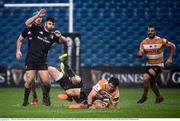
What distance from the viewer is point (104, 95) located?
1279 cm

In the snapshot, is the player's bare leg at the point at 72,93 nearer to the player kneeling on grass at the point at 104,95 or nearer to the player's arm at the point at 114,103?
the player kneeling on grass at the point at 104,95

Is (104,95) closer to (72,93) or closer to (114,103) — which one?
(114,103)

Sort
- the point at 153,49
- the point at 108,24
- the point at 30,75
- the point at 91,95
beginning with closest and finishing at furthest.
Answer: the point at 91,95, the point at 30,75, the point at 153,49, the point at 108,24

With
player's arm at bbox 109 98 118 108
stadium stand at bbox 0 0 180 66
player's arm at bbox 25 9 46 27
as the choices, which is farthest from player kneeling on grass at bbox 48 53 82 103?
stadium stand at bbox 0 0 180 66

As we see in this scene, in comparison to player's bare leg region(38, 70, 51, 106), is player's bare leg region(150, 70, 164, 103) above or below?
below

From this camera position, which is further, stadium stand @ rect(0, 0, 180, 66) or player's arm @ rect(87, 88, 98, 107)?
stadium stand @ rect(0, 0, 180, 66)

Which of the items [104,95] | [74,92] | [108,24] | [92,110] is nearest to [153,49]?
[74,92]

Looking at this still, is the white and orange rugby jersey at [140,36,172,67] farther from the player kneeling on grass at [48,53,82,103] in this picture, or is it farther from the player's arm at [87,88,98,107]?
the player's arm at [87,88,98,107]

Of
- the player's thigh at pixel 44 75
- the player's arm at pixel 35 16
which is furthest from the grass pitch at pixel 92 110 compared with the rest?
→ the player's arm at pixel 35 16

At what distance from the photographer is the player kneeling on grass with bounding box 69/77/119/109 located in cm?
1273

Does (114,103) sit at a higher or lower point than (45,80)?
lower

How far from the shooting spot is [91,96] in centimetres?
1275

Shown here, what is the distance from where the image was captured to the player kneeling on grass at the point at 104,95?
41.8 feet

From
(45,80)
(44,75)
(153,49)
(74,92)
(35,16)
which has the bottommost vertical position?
(74,92)
